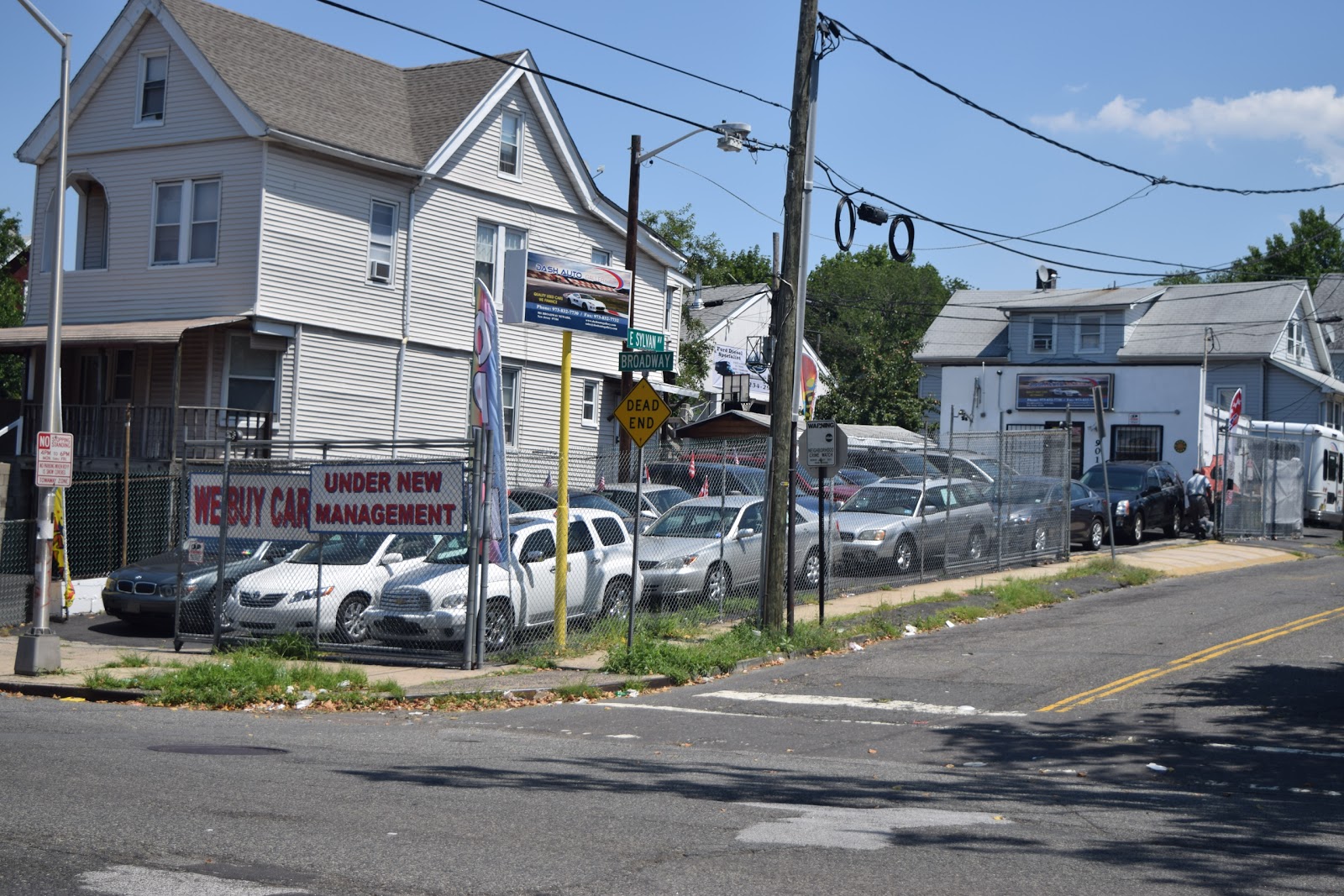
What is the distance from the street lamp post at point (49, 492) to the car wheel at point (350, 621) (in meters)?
3.10

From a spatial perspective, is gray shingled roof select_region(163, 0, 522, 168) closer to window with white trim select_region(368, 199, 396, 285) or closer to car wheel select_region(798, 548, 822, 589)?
window with white trim select_region(368, 199, 396, 285)

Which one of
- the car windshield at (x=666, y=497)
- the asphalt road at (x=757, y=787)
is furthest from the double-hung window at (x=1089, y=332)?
the asphalt road at (x=757, y=787)

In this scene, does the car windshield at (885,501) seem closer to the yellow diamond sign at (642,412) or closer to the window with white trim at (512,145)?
the yellow diamond sign at (642,412)

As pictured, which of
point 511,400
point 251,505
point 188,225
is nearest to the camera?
point 251,505

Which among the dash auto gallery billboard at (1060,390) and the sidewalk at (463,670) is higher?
the dash auto gallery billboard at (1060,390)

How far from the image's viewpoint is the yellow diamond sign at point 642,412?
14797mm

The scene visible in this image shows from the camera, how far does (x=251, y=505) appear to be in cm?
1642

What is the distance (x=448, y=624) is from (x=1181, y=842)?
950cm

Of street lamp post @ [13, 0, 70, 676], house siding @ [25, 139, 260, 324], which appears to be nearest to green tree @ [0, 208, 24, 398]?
house siding @ [25, 139, 260, 324]

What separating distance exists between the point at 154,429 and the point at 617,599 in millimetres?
12863

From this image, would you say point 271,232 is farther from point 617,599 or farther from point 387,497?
point 617,599

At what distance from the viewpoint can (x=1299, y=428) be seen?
39.2 m

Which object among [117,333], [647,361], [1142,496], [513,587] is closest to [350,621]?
[513,587]

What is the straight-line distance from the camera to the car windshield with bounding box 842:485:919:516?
2141cm
